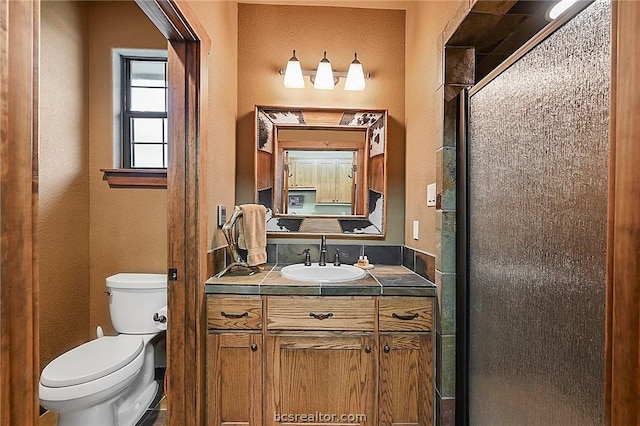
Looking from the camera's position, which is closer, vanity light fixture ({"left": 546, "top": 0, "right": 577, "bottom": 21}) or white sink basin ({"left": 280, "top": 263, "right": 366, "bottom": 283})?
vanity light fixture ({"left": 546, "top": 0, "right": 577, "bottom": 21})

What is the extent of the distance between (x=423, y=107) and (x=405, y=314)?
117 cm

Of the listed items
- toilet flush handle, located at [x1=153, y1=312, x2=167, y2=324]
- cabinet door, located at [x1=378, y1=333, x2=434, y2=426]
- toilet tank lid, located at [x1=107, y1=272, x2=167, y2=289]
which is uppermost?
toilet tank lid, located at [x1=107, y1=272, x2=167, y2=289]

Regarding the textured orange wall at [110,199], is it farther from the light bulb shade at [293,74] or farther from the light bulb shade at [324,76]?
the light bulb shade at [324,76]

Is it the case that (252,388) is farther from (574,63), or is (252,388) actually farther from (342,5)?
(342,5)

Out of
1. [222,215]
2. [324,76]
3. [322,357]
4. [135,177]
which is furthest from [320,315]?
[135,177]

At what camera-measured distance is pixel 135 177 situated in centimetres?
232

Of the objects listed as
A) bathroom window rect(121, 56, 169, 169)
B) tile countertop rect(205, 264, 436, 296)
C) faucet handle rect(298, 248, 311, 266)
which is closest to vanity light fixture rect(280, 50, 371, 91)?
bathroom window rect(121, 56, 169, 169)

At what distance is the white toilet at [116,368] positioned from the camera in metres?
1.54

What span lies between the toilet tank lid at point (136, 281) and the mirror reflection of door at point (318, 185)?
95cm

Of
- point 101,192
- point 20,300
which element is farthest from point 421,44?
point 101,192

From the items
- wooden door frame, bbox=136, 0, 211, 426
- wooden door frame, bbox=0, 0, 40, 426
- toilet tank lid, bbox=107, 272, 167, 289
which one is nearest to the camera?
wooden door frame, bbox=0, 0, 40, 426

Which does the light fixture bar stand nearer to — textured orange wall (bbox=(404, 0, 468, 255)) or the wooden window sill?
textured orange wall (bbox=(404, 0, 468, 255))

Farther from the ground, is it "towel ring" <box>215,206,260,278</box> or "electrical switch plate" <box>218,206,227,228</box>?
"electrical switch plate" <box>218,206,227,228</box>

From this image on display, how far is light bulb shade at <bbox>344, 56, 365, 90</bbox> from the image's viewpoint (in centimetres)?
219
